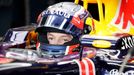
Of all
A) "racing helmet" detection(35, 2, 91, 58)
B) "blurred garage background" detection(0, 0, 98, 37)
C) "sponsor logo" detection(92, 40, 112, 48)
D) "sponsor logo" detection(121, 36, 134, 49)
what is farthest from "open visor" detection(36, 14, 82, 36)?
"blurred garage background" detection(0, 0, 98, 37)

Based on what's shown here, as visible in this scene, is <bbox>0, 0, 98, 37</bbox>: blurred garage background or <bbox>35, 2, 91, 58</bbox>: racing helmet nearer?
<bbox>35, 2, 91, 58</bbox>: racing helmet

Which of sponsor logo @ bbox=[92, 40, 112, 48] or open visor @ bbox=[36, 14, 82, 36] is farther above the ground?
open visor @ bbox=[36, 14, 82, 36]

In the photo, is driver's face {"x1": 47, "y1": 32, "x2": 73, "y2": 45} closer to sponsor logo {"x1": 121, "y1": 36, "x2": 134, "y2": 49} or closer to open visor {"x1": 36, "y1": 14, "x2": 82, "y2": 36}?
open visor {"x1": 36, "y1": 14, "x2": 82, "y2": 36}

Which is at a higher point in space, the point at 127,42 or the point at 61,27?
the point at 61,27

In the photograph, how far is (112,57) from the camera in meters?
4.14

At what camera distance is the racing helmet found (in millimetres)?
4293

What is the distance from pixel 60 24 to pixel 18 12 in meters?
4.40

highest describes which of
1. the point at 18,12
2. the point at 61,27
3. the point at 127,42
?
the point at 18,12

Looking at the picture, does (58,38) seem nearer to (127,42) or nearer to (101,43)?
(101,43)

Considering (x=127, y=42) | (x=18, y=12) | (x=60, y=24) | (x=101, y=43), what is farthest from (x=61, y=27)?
(x=18, y=12)

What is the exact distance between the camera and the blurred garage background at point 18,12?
28.0 ft

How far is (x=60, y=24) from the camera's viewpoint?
434 cm

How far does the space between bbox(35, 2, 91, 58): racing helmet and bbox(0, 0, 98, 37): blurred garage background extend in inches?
158

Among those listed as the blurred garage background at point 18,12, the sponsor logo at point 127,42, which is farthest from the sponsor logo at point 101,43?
the blurred garage background at point 18,12
